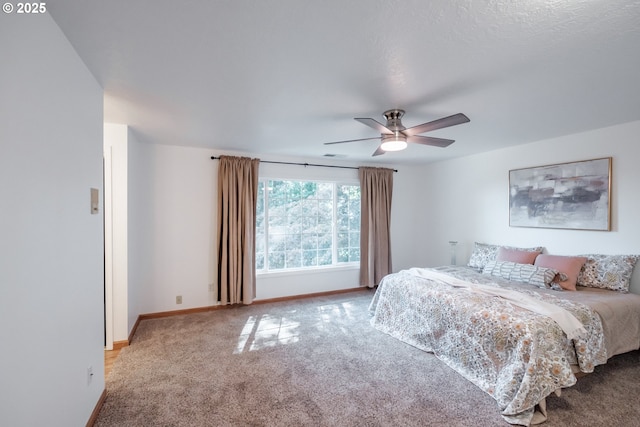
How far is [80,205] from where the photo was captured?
174 centimetres

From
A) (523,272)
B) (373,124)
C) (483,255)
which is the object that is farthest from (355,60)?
(483,255)

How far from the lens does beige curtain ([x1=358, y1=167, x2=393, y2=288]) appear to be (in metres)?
5.00

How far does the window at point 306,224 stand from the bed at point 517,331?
1.92 metres

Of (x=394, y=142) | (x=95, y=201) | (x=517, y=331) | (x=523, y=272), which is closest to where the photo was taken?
(x=95, y=201)

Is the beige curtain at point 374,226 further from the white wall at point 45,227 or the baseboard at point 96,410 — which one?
the white wall at point 45,227

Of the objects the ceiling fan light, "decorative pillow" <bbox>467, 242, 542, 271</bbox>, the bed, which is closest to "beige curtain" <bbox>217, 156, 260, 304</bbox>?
the bed

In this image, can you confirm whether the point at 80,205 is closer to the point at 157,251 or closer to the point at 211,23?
the point at 211,23

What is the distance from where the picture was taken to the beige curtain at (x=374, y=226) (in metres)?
5.00

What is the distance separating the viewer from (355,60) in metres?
1.74

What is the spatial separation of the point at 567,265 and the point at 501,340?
5.30 ft

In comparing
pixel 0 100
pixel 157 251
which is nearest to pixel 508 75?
pixel 0 100

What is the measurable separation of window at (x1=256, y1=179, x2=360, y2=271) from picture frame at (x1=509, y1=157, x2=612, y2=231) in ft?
8.06

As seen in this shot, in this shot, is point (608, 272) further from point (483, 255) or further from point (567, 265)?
point (483, 255)

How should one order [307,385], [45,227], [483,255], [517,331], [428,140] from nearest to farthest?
[45,227] → [517,331] → [307,385] → [428,140] → [483,255]
